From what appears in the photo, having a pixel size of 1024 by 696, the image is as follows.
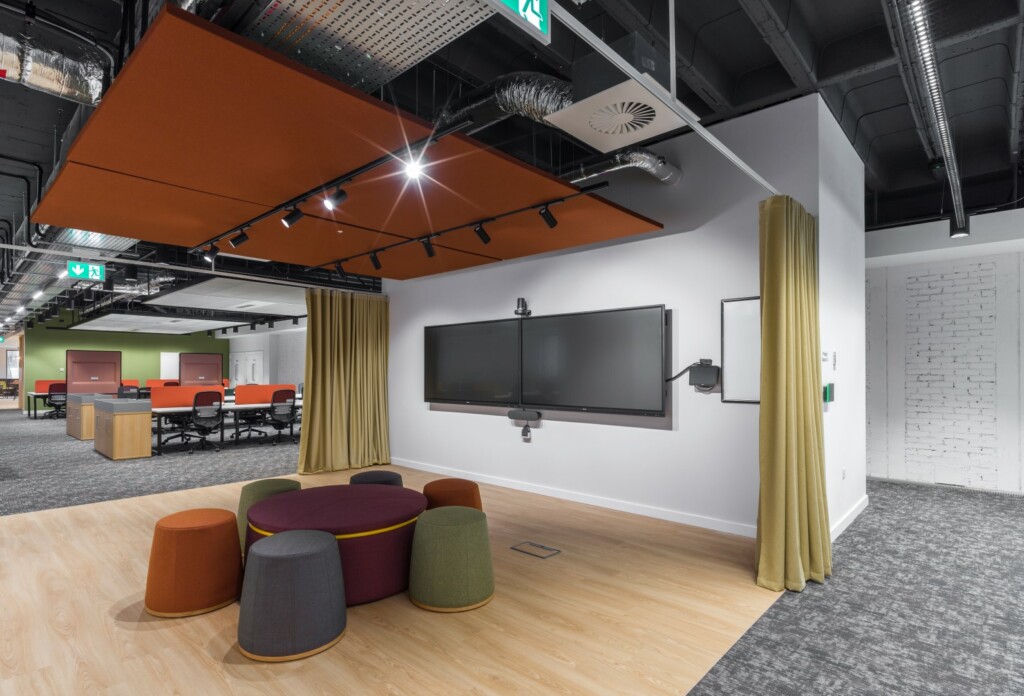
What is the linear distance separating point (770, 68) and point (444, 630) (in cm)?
439

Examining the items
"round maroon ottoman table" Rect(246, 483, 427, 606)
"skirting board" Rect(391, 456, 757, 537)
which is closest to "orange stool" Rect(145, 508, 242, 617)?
"round maroon ottoman table" Rect(246, 483, 427, 606)

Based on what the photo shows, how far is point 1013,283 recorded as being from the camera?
18.6ft

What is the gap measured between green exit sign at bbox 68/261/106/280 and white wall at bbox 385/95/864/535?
563 cm

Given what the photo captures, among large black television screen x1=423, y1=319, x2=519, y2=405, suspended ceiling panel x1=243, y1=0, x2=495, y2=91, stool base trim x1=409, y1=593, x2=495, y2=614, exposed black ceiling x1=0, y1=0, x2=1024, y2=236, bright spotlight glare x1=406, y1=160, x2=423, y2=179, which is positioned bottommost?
stool base trim x1=409, y1=593, x2=495, y2=614

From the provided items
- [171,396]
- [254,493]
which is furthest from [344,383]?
[171,396]

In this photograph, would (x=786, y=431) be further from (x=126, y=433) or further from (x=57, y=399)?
(x=57, y=399)

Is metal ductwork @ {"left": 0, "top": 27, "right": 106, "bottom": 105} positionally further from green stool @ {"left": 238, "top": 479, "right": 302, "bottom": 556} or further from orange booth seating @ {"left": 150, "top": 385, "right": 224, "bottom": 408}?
orange booth seating @ {"left": 150, "top": 385, "right": 224, "bottom": 408}

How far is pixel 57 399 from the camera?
14195 millimetres

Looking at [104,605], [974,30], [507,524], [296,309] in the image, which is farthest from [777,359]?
[296,309]

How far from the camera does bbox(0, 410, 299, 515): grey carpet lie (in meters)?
5.69

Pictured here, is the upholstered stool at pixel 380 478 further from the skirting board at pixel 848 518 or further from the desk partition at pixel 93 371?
the desk partition at pixel 93 371

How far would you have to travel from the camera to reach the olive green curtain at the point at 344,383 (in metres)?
6.84

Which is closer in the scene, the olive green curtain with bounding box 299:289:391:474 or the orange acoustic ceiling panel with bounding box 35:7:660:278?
the orange acoustic ceiling panel with bounding box 35:7:660:278

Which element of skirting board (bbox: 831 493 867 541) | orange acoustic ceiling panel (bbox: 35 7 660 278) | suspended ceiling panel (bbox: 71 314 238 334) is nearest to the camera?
orange acoustic ceiling panel (bbox: 35 7 660 278)
